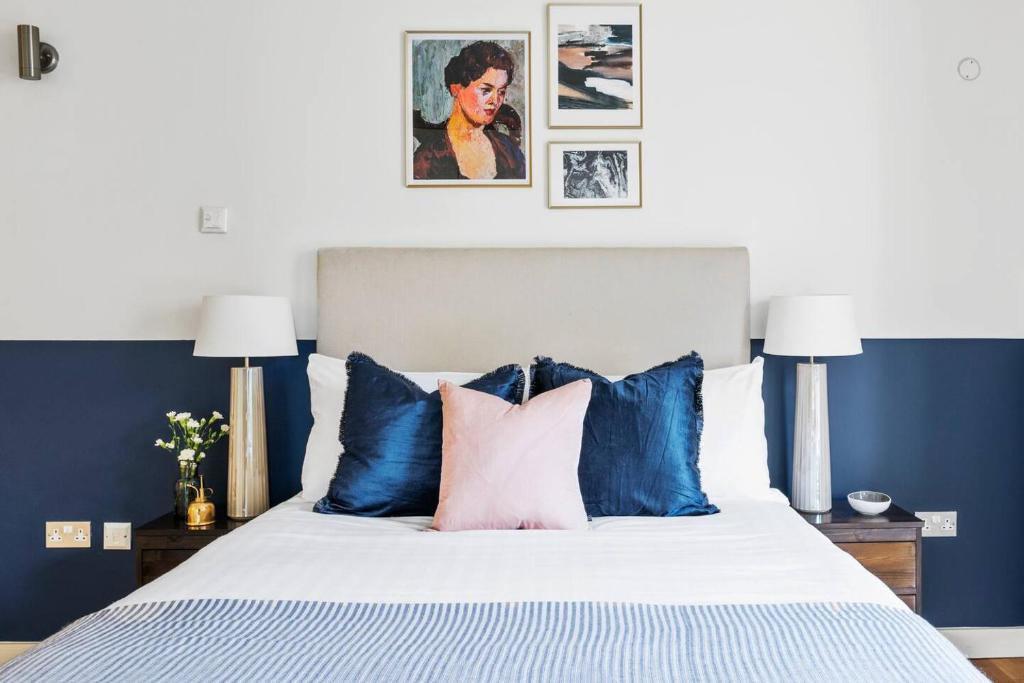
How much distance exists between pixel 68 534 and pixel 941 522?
3289mm

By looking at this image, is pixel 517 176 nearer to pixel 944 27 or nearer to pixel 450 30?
pixel 450 30

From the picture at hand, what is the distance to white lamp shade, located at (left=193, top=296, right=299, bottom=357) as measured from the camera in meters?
2.78

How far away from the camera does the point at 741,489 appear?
2.61 meters

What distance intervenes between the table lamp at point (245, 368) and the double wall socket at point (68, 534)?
0.71 meters

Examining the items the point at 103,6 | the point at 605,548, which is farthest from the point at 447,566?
the point at 103,6

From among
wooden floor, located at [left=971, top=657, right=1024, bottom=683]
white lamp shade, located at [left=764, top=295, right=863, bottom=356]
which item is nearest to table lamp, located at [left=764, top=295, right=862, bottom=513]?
white lamp shade, located at [left=764, top=295, right=863, bottom=356]

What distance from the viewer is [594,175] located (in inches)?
121

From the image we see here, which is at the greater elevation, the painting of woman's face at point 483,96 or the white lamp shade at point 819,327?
the painting of woman's face at point 483,96

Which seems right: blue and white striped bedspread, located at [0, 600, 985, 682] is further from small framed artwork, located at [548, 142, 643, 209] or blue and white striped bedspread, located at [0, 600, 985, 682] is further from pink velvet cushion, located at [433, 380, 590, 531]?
small framed artwork, located at [548, 142, 643, 209]

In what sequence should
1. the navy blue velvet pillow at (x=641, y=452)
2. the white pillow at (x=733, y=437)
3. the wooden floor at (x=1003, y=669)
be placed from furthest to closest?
the wooden floor at (x=1003, y=669), the white pillow at (x=733, y=437), the navy blue velvet pillow at (x=641, y=452)

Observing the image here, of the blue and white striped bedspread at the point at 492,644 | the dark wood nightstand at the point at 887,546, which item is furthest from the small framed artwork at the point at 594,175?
the blue and white striped bedspread at the point at 492,644

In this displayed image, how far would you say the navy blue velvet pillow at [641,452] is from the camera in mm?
2383

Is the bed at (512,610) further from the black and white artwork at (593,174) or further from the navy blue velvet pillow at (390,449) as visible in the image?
the black and white artwork at (593,174)

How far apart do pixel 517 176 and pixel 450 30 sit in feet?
1.94
